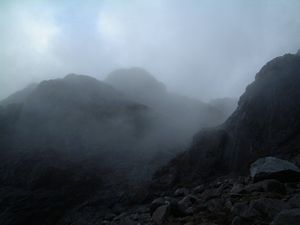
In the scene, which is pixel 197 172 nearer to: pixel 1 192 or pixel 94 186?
pixel 94 186

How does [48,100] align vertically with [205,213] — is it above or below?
above

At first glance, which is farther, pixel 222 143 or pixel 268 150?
pixel 222 143

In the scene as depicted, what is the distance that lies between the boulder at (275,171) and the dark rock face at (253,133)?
71.8 feet

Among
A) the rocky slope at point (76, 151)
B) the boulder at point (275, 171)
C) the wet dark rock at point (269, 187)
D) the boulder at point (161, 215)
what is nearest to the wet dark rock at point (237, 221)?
the wet dark rock at point (269, 187)

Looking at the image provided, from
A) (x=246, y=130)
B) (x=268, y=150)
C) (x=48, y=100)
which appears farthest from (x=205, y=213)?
(x=48, y=100)

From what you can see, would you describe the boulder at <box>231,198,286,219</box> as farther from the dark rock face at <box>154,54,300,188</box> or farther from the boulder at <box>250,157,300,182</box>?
the dark rock face at <box>154,54,300,188</box>

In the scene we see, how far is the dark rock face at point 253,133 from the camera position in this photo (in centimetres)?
5991

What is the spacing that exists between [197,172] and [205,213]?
124ft

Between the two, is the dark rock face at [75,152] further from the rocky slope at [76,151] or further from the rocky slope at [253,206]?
the rocky slope at [253,206]

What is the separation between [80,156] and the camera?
82625 millimetres

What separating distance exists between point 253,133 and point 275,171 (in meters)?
31.0

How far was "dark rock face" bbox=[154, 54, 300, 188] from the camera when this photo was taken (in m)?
59.9

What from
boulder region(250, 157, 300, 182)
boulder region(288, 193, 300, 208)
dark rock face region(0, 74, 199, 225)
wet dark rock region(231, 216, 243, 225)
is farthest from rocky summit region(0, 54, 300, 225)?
wet dark rock region(231, 216, 243, 225)

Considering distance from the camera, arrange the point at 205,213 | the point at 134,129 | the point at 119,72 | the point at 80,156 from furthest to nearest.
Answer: the point at 119,72
the point at 134,129
the point at 80,156
the point at 205,213
